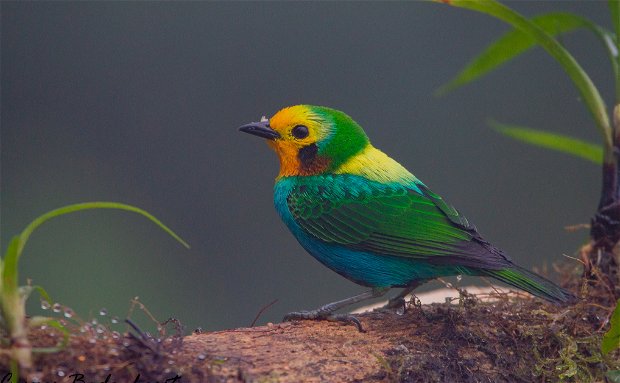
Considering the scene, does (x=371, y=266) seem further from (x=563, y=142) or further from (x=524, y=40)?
(x=524, y=40)

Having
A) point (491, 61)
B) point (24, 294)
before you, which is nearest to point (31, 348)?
point (24, 294)

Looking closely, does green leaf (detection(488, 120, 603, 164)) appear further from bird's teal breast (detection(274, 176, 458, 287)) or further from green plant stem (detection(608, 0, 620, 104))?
bird's teal breast (detection(274, 176, 458, 287))

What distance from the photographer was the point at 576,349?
2.79 meters

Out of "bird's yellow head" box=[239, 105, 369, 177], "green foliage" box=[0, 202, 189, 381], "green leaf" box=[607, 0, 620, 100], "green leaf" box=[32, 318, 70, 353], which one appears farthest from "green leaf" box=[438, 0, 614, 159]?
"green leaf" box=[32, 318, 70, 353]

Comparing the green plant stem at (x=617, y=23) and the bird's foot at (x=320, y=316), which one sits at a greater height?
the green plant stem at (x=617, y=23)

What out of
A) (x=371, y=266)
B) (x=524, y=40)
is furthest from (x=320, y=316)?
(x=524, y=40)

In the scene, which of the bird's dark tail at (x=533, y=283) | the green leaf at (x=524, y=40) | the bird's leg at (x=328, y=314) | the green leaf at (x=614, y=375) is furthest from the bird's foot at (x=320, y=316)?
the green leaf at (x=524, y=40)

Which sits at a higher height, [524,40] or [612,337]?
[524,40]

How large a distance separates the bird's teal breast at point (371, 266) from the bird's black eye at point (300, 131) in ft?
0.97

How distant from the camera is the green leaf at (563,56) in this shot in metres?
3.36

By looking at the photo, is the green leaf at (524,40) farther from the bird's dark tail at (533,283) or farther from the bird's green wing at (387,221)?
the bird's dark tail at (533,283)

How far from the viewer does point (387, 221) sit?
3.09 m

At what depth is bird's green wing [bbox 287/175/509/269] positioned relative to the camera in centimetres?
296

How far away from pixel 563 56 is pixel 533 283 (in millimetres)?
1196
